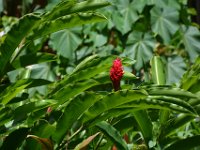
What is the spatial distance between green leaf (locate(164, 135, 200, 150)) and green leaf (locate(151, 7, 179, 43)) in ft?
A: 4.40

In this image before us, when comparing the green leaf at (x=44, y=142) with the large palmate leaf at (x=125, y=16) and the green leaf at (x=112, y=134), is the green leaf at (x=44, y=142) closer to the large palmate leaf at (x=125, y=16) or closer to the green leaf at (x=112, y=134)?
the green leaf at (x=112, y=134)

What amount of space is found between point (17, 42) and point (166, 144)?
1.63 feet

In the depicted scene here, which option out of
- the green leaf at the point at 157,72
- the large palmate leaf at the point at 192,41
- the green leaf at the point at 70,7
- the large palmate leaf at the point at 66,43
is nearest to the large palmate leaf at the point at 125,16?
the large palmate leaf at the point at 66,43

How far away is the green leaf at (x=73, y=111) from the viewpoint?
3.57ft

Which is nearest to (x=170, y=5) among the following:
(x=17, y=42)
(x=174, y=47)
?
(x=174, y=47)

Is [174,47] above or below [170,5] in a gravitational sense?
below

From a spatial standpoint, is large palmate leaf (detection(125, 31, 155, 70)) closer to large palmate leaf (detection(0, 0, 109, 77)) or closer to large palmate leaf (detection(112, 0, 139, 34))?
large palmate leaf (detection(112, 0, 139, 34))

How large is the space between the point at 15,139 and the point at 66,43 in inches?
54.0

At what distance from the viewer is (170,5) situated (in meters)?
2.59

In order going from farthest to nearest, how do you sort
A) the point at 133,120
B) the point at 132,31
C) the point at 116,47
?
the point at 116,47 < the point at 132,31 < the point at 133,120

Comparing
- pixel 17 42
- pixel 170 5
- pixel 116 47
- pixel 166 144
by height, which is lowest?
pixel 116 47

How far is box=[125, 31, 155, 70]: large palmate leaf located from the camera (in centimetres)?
253

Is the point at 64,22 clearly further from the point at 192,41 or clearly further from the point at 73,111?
Answer: the point at 192,41

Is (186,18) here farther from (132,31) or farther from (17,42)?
(17,42)
